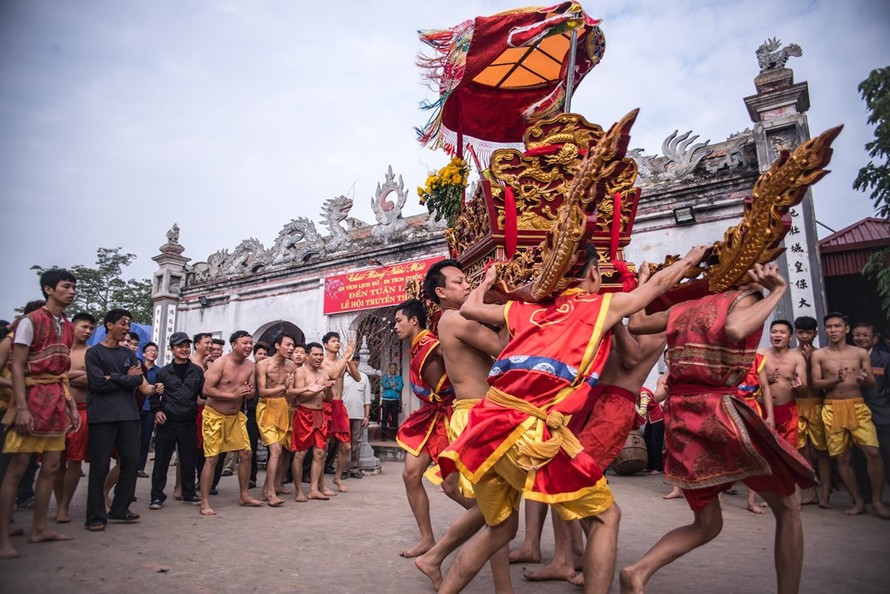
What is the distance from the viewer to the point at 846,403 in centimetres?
564

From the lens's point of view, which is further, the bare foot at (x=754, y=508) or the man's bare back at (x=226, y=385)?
the man's bare back at (x=226, y=385)

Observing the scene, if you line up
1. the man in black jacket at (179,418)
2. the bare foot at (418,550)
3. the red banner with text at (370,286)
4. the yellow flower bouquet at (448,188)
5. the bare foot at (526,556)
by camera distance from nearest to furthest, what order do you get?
the bare foot at (526,556)
the bare foot at (418,550)
the yellow flower bouquet at (448,188)
the man in black jacket at (179,418)
the red banner with text at (370,286)

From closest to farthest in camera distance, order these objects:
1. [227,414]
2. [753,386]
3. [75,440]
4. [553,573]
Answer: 1. [553,573]
2. [75,440]
3. [753,386]
4. [227,414]

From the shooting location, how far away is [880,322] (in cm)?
1142

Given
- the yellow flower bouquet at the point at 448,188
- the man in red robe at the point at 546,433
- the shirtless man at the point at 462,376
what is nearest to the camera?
the man in red robe at the point at 546,433

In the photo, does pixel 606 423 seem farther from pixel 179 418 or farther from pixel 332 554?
pixel 179 418

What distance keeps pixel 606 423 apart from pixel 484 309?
1.01 meters

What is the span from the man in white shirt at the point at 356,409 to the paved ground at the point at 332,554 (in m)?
2.49

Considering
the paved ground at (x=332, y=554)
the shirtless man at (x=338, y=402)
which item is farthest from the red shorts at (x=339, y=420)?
the paved ground at (x=332, y=554)

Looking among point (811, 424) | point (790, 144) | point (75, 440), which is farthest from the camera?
point (790, 144)

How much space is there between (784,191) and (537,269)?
45.2 inches

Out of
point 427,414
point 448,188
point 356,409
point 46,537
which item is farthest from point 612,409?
point 356,409

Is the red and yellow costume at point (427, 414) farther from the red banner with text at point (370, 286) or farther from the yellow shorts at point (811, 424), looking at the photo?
the red banner with text at point (370, 286)

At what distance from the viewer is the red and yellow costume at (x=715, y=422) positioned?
2.60 m
